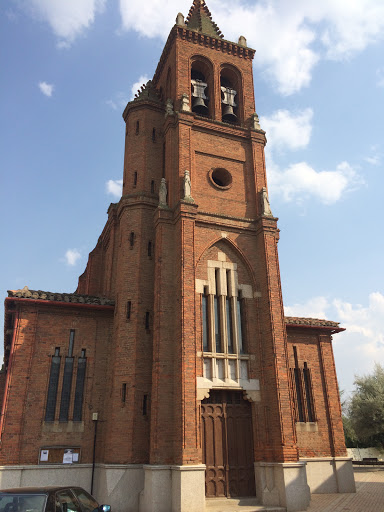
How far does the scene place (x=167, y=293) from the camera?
18.4 m

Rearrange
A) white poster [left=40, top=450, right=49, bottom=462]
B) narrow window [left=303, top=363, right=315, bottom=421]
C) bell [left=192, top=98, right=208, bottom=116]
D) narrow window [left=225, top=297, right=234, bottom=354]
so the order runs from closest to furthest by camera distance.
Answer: white poster [left=40, top=450, right=49, bottom=462], narrow window [left=225, top=297, right=234, bottom=354], narrow window [left=303, top=363, right=315, bottom=421], bell [left=192, top=98, right=208, bottom=116]

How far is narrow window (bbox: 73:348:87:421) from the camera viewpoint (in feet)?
59.6

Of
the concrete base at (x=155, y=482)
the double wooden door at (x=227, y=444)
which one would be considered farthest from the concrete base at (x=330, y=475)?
the double wooden door at (x=227, y=444)

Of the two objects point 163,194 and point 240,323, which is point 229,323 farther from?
point 163,194

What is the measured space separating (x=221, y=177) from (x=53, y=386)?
13.1 metres

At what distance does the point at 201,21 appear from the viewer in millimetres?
27703

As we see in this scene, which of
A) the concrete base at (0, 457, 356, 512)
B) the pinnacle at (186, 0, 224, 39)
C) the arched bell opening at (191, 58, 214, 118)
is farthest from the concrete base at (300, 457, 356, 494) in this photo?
the pinnacle at (186, 0, 224, 39)

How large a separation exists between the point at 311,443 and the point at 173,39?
926 inches

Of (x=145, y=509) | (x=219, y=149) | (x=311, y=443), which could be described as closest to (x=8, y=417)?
(x=145, y=509)

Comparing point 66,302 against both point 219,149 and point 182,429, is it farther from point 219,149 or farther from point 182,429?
point 219,149

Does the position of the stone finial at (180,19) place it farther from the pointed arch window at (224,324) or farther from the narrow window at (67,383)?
the narrow window at (67,383)

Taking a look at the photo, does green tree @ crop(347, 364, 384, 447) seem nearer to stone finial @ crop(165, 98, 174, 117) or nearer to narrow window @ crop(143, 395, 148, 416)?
narrow window @ crop(143, 395, 148, 416)

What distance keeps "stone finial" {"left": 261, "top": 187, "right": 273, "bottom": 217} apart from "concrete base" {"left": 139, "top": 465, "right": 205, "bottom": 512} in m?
11.9

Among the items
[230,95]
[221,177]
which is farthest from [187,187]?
[230,95]
